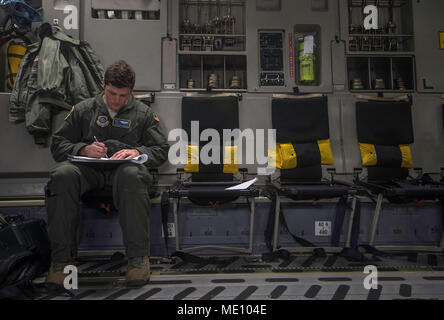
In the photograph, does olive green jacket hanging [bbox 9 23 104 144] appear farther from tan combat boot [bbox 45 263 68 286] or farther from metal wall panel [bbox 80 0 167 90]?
tan combat boot [bbox 45 263 68 286]

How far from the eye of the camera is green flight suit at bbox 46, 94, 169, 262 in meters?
1.59

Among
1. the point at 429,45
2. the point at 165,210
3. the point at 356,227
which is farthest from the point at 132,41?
the point at 429,45

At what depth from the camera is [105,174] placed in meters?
1.95

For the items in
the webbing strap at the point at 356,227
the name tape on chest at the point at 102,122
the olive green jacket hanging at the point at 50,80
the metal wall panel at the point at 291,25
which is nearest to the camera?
the name tape on chest at the point at 102,122

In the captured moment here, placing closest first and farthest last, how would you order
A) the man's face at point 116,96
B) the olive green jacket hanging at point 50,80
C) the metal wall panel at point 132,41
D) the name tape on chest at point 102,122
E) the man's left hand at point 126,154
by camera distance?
1. the man's left hand at point 126,154
2. the man's face at point 116,96
3. the name tape on chest at point 102,122
4. the olive green jacket hanging at point 50,80
5. the metal wall panel at point 132,41

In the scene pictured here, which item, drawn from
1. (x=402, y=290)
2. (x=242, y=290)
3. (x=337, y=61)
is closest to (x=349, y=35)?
(x=337, y=61)

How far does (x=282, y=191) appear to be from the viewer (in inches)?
85.4

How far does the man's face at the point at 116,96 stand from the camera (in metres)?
1.93

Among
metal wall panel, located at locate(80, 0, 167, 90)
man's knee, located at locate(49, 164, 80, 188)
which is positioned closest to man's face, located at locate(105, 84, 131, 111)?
man's knee, located at locate(49, 164, 80, 188)

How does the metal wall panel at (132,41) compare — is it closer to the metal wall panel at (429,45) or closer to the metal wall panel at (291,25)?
the metal wall panel at (291,25)

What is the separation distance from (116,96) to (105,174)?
1.85ft

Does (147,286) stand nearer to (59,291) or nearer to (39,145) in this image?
(59,291)

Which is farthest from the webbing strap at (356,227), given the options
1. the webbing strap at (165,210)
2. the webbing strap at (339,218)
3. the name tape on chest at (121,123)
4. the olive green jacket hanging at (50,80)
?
the olive green jacket hanging at (50,80)

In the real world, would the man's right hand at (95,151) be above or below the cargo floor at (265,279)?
above
